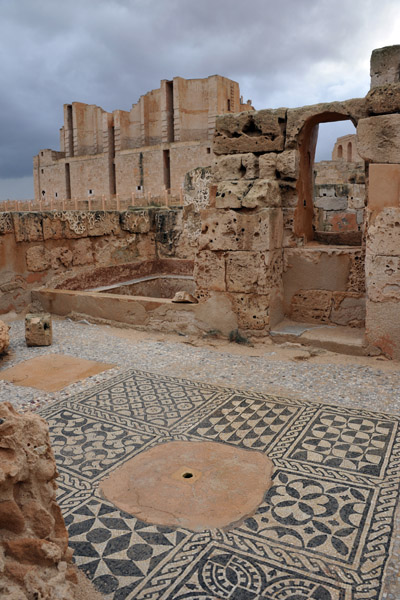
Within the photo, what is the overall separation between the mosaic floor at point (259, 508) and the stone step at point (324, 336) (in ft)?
4.90

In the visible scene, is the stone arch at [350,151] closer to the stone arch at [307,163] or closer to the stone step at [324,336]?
the stone arch at [307,163]

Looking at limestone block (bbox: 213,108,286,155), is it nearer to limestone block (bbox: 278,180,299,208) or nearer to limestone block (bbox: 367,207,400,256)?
limestone block (bbox: 278,180,299,208)

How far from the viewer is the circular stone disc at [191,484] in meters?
2.56

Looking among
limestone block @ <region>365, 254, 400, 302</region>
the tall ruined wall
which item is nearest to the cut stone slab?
the tall ruined wall

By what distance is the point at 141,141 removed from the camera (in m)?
33.9

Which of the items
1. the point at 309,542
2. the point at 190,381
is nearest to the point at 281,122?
the point at 190,381

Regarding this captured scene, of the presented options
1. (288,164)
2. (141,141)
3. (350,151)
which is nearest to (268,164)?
(288,164)

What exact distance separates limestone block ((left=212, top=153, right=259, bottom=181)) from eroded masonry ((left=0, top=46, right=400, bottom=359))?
0.04 ft

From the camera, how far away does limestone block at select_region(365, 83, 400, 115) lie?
488 cm

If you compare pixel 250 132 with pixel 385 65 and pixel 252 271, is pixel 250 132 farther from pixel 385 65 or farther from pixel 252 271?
pixel 252 271

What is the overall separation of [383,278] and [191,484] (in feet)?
10.5

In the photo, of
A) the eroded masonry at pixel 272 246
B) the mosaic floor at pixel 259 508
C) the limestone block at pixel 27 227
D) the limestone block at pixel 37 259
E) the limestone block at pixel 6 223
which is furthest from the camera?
the limestone block at pixel 37 259

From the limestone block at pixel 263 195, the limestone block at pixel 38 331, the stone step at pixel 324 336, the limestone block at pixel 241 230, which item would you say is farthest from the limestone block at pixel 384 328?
the limestone block at pixel 38 331

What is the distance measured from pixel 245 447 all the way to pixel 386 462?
90 cm
